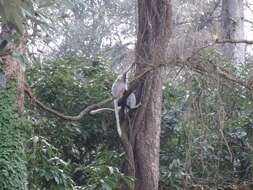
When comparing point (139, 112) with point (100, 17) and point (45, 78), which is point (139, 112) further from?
point (100, 17)

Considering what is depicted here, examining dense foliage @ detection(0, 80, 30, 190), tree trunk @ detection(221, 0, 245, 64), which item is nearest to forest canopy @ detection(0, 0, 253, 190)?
dense foliage @ detection(0, 80, 30, 190)

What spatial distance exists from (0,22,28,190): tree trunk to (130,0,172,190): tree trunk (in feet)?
6.12

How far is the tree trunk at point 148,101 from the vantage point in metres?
5.37

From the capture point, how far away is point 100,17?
15258 millimetres

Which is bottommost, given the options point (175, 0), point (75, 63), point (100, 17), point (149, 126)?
point (149, 126)

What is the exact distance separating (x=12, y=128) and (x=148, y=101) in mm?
2180

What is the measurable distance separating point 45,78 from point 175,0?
1.79 metres

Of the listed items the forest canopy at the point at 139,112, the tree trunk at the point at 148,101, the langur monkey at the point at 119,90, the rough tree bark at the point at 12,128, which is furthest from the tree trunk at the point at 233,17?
the rough tree bark at the point at 12,128

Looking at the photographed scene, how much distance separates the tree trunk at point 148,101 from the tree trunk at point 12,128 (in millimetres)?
1864

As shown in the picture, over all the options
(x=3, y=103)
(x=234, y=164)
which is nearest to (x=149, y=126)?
(x=234, y=164)

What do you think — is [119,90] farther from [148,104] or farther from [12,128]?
[12,128]

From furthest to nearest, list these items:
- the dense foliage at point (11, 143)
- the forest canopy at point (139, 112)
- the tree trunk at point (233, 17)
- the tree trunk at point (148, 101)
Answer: the tree trunk at point (233, 17)
the tree trunk at point (148, 101)
the forest canopy at point (139, 112)
the dense foliage at point (11, 143)

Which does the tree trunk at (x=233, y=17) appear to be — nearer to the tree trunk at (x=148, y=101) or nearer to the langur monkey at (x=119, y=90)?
the tree trunk at (x=148, y=101)

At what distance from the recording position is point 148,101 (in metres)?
5.49
